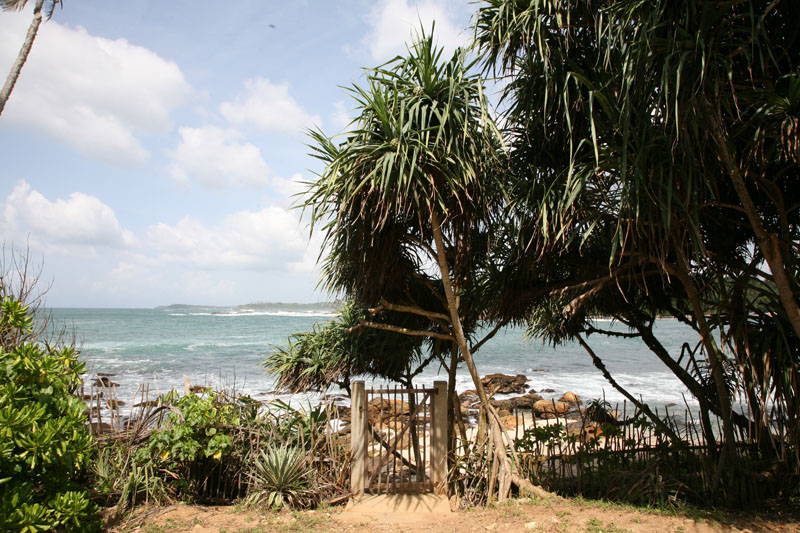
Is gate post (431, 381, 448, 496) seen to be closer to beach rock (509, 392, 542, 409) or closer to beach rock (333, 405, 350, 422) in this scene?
beach rock (333, 405, 350, 422)

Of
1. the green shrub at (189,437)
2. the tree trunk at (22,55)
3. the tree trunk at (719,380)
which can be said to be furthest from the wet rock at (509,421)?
the tree trunk at (22,55)

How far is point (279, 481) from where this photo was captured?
4.90 meters

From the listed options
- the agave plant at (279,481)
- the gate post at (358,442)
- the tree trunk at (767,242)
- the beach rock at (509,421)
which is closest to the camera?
the tree trunk at (767,242)

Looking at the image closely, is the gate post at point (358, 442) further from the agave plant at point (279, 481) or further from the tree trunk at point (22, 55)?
the tree trunk at point (22, 55)

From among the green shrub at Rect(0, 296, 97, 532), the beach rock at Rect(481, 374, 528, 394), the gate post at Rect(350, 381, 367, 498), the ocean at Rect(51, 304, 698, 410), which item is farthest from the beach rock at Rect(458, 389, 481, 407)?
the green shrub at Rect(0, 296, 97, 532)

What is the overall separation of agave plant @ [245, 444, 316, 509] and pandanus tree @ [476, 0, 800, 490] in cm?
336

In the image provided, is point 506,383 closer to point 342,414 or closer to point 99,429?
point 342,414

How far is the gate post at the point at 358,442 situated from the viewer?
5.16 meters

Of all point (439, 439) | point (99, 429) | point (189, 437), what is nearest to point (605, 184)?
point (439, 439)

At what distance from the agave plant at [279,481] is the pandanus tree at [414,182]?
168cm

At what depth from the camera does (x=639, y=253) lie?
173 inches

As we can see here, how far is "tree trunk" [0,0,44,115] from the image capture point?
8.39 metres

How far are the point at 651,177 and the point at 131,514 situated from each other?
5.42 m

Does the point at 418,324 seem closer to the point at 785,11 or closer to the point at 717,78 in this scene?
the point at 717,78
